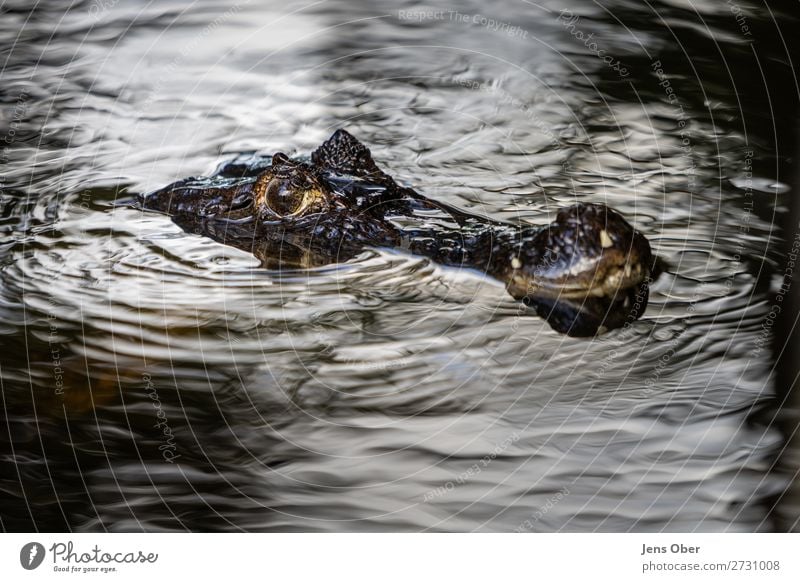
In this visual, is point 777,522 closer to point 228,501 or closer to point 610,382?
point 610,382

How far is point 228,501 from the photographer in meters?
2.16

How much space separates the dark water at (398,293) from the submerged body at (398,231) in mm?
75

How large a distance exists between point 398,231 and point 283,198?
439mm

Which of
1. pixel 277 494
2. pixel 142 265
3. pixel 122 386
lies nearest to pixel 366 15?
pixel 142 265

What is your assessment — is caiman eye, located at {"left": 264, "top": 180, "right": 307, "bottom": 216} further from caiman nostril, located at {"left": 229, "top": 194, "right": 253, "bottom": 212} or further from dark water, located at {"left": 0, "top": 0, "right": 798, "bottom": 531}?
dark water, located at {"left": 0, "top": 0, "right": 798, "bottom": 531}

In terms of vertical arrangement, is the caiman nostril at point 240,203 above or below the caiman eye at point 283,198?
below

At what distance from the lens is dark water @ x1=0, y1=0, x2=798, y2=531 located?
7.18 ft

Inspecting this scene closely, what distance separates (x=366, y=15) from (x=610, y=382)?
3.31m

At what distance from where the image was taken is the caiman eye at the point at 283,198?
3262mm
